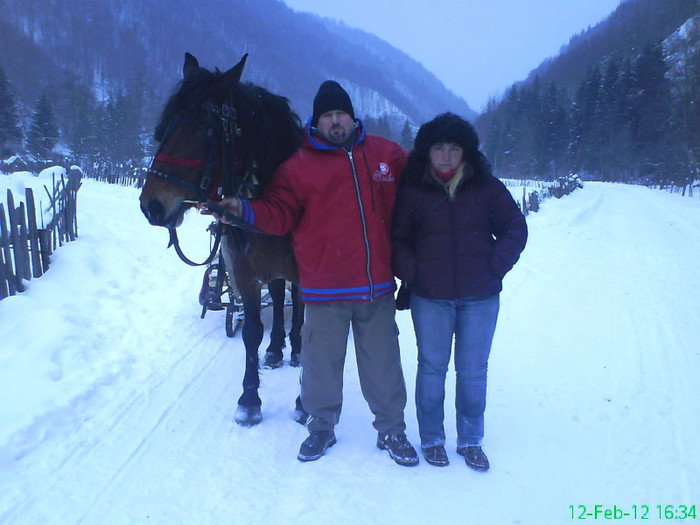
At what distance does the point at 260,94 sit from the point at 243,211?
1126 mm

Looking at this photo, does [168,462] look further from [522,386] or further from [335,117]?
[522,386]

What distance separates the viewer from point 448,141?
2.73m

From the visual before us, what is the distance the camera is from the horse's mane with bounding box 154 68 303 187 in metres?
2.78

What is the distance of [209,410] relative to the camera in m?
3.57

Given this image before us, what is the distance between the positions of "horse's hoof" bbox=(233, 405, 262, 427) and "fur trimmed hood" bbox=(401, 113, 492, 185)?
1.99 meters

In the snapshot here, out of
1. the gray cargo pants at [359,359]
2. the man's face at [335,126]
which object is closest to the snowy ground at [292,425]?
the gray cargo pants at [359,359]

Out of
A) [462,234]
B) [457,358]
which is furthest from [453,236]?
[457,358]

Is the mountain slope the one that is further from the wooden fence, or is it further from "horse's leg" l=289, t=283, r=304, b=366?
"horse's leg" l=289, t=283, r=304, b=366

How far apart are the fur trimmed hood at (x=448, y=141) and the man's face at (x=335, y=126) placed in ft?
1.43

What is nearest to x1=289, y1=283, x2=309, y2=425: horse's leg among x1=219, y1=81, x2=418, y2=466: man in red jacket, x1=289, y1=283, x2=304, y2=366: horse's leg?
x1=289, y1=283, x2=304, y2=366: horse's leg

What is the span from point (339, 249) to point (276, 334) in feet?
6.89

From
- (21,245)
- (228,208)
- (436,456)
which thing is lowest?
(436,456)

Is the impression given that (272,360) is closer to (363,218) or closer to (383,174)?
(363,218)

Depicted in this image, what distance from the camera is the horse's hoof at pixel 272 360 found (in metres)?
4.44
